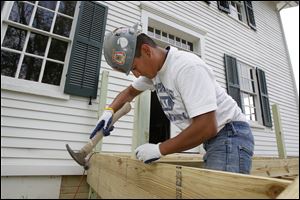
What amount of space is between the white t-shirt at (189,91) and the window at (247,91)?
4.81 m

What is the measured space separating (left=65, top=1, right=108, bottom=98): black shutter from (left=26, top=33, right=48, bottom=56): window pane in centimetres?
46

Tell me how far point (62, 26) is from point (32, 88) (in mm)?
1249

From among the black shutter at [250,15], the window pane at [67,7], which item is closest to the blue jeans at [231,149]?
the window pane at [67,7]

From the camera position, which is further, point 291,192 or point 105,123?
point 105,123

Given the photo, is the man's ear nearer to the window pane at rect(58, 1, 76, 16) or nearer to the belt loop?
the belt loop

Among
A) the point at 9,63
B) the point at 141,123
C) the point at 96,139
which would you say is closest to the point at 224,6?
the point at 141,123

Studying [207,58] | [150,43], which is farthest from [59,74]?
[207,58]

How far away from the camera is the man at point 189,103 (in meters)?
1.02

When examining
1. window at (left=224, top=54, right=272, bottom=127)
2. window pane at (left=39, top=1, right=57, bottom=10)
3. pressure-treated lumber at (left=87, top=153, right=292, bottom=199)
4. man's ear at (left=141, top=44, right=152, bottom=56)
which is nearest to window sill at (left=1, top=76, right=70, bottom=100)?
window pane at (left=39, top=1, right=57, bottom=10)

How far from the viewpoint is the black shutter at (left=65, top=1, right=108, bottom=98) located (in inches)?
120

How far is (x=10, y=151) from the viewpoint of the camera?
2.55 metres

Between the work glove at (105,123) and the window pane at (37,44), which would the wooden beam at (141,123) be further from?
the window pane at (37,44)

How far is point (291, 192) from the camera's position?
1.77 ft

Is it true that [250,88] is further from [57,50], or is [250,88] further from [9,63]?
[9,63]
